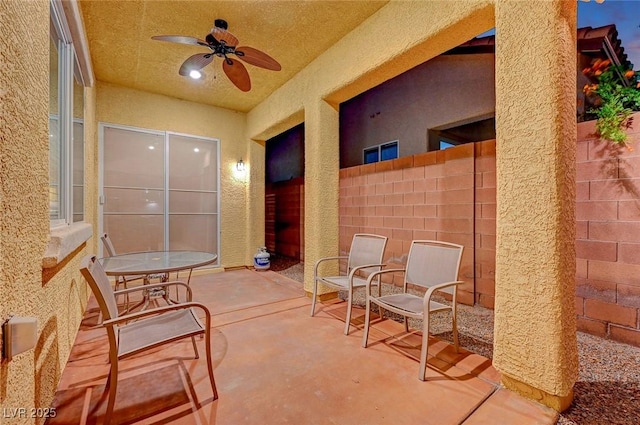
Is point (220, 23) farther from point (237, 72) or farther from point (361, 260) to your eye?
point (361, 260)

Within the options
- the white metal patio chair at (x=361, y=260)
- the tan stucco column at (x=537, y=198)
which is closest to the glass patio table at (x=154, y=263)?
the white metal patio chair at (x=361, y=260)

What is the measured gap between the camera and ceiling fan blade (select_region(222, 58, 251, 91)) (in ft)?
9.42

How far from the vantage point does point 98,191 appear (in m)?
4.07

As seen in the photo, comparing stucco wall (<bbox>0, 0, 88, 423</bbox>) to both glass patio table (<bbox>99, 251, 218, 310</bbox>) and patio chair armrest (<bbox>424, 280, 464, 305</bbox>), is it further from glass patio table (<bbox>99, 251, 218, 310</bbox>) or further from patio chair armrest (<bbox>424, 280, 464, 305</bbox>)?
patio chair armrest (<bbox>424, 280, 464, 305</bbox>)

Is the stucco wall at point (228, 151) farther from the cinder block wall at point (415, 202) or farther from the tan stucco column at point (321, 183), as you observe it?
the tan stucco column at point (321, 183)

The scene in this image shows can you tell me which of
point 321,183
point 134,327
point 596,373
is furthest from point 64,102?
point 596,373

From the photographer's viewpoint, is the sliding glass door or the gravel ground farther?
the sliding glass door

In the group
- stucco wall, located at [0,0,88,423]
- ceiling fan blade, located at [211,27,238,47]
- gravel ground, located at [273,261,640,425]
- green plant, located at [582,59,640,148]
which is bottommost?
gravel ground, located at [273,261,640,425]

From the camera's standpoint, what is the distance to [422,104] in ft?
17.7

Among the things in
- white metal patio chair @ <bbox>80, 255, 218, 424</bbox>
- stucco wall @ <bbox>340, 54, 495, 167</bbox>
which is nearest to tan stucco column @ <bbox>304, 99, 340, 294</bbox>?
white metal patio chair @ <bbox>80, 255, 218, 424</bbox>

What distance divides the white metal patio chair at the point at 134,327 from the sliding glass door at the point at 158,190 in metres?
3.17

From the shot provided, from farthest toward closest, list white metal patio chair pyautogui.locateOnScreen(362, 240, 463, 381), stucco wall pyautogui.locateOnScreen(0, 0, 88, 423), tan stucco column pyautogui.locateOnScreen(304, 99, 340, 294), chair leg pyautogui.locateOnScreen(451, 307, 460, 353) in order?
1. tan stucco column pyautogui.locateOnScreen(304, 99, 340, 294)
2. chair leg pyautogui.locateOnScreen(451, 307, 460, 353)
3. white metal patio chair pyautogui.locateOnScreen(362, 240, 463, 381)
4. stucco wall pyautogui.locateOnScreen(0, 0, 88, 423)

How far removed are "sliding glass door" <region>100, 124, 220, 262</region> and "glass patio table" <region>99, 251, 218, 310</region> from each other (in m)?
1.70

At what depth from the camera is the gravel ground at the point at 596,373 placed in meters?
1.50
